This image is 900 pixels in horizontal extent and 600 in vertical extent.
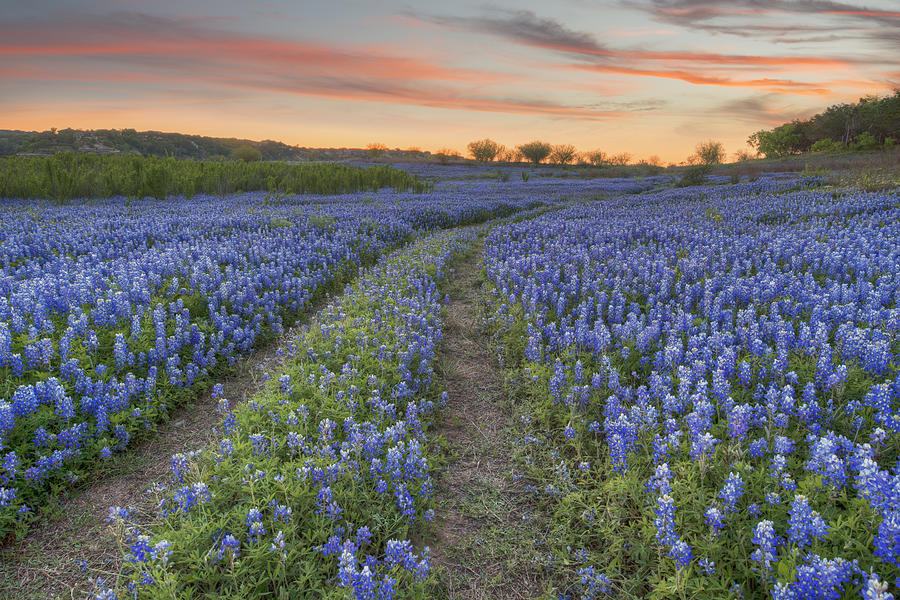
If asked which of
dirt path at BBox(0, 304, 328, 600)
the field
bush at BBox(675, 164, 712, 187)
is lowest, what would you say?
dirt path at BBox(0, 304, 328, 600)

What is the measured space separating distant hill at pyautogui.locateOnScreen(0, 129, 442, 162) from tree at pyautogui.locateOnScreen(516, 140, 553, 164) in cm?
1966

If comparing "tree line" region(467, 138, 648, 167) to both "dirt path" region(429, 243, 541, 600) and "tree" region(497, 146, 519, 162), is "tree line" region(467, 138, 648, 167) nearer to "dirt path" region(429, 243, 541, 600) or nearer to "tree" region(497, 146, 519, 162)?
"tree" region(497, 146, 519, 162)

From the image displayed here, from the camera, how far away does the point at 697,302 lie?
266 inches

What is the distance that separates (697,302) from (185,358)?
7.25 metres

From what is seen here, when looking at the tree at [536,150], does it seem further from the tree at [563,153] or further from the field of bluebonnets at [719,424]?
the field of bluebonnets at [719,424]

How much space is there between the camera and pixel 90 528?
12.2 feet

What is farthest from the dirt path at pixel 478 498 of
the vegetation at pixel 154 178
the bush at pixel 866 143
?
the bush at pixel 866 143

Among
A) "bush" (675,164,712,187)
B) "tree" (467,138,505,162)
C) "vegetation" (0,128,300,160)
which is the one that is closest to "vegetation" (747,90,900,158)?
"bush" (675,164,712,187)

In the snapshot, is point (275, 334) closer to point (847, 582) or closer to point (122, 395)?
point (122, 395)

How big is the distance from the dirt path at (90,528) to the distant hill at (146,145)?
36198 mm

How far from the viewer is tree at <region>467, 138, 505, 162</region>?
310ft

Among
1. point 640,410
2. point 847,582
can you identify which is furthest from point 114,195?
point 847,582

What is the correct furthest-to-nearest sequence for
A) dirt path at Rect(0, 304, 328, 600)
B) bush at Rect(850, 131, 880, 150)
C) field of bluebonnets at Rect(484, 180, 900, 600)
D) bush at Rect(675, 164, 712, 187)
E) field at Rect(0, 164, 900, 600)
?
1. bush at Rect(850, 131, 880, 150)
2. bush at Rect(675, 164, 712, 187)
3. dirt path at Rect(0, 304, 328, 600)
4. field at Rect(0, 164, 900, 600)
5. field of bluebonnets at Rect(484, 180, 900, 600)

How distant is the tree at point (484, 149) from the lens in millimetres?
94438
